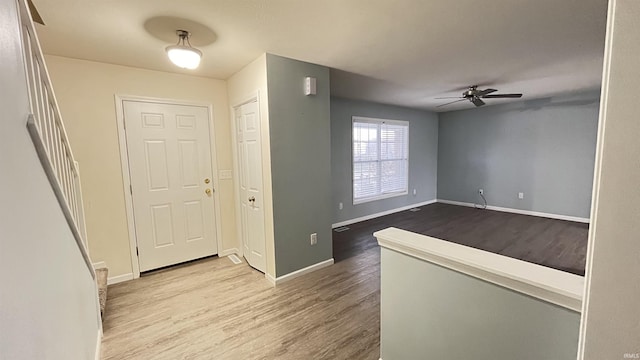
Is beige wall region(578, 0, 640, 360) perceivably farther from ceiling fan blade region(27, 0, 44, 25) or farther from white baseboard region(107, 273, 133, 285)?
white baseboard region(107, 273, 133, 285)

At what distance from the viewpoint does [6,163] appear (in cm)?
83

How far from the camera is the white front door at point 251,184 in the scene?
293cm

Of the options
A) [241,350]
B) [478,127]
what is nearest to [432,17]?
[241,350]

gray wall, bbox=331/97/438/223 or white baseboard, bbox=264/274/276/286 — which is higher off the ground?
gray wall, bbox=331/97/438/223

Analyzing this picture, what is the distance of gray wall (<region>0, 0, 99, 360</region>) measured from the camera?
0.75 m

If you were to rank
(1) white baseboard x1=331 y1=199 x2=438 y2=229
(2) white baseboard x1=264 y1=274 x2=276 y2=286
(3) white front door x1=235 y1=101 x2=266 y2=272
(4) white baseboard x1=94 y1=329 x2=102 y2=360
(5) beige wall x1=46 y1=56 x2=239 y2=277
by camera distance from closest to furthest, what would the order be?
(4) white baseboard x1=94 y1=329 x2=102 y2=360, (5) beige wall x1=46 y1=56 x2=239 y2=277, (2) white baseboard x1=264 y1=274 x2=276 y2=286, (3) white front door x1=235 y1=101 x2=266 y2=272, (1) white baseboard x1=331 y1=199 x2=438 y2=229

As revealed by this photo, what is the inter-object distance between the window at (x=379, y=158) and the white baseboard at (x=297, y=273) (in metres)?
2.21

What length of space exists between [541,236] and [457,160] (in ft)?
9.25

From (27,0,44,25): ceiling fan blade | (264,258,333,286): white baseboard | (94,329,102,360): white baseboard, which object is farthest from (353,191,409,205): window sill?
(27,0,44,25): ceiling fan blade

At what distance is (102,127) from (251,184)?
165 cm

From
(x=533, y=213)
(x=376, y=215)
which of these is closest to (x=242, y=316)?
(x=376, y=215)

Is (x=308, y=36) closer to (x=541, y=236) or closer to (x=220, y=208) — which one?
(x=220, y=208)

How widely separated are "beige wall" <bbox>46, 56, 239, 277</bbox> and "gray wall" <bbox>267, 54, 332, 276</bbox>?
135cm

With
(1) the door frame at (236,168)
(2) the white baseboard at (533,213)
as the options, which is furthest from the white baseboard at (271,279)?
(2) the white baseboard at (533,213)
